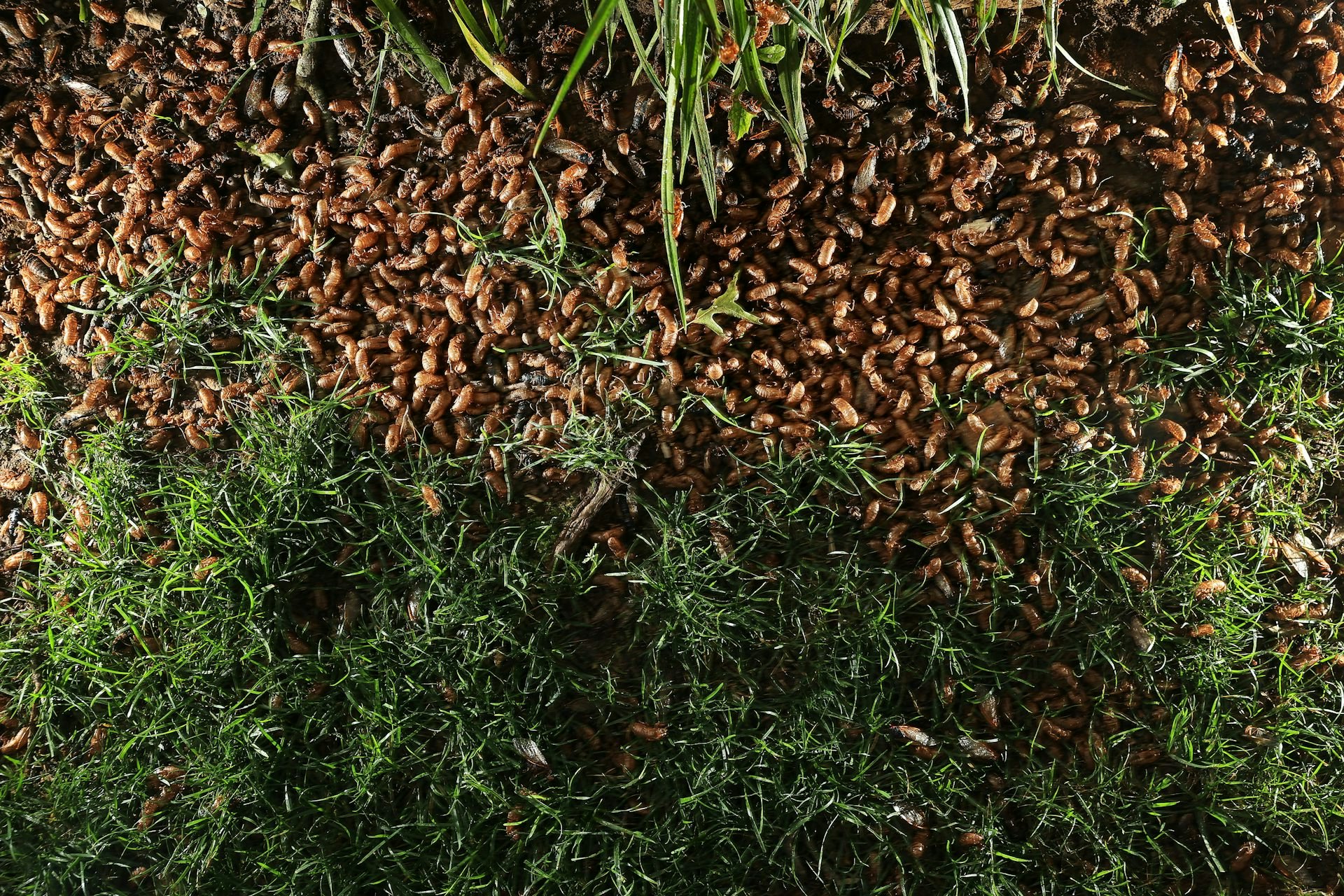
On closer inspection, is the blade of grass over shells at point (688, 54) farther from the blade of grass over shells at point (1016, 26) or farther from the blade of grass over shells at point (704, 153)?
the blade of grass over shells at point (1016, 26)

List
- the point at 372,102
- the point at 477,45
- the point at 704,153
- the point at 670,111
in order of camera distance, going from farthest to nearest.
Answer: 1. the point at 372,102
2. the point at 704,153
3. the point at 477,45
4. the point at 670,111

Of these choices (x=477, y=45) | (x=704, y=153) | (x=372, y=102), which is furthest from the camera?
(x=372, y=102)

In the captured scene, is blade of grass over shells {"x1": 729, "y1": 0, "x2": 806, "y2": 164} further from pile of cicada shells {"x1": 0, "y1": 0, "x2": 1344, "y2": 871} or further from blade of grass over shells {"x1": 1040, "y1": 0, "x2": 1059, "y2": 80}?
blade of grass over shells {"x1": 1040, "y1": 0, "x2": 1059, "y2": 80}

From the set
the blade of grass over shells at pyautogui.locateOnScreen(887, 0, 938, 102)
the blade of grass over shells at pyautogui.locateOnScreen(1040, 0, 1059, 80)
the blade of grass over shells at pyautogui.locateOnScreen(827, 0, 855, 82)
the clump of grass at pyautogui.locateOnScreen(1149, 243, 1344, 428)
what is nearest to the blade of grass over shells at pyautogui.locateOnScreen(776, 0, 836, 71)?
the blade of grass over shells at pyautogui.locateOnScreen(827, 0, 855, 82)

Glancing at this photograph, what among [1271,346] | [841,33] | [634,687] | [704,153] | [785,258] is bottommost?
[634,687]

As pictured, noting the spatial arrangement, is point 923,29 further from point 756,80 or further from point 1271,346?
point 1271,346

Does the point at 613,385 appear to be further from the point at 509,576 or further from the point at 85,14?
the point at 85,14

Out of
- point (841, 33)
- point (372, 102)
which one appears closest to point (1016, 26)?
point (841, 33)

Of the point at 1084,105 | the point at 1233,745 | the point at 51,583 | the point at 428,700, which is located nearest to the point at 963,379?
the point at 1084,105

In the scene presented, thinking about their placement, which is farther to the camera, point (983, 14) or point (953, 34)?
point (983, 14)
